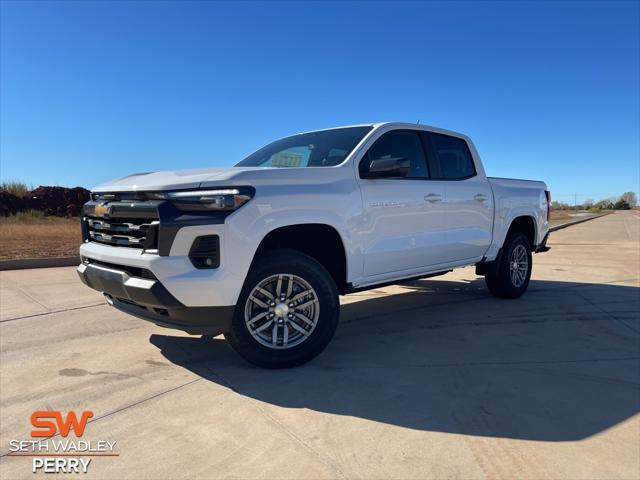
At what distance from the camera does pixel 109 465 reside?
237 centimetres

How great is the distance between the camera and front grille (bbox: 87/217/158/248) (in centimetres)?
343

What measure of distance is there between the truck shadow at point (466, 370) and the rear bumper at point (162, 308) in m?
0.45

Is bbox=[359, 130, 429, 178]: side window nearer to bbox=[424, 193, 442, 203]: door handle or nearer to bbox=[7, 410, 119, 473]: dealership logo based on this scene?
bbox=[424, 193, 442, 203]: door handle

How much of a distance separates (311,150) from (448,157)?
5.76 ft

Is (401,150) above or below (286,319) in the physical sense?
above

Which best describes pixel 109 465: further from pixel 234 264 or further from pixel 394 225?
pixel 394 225

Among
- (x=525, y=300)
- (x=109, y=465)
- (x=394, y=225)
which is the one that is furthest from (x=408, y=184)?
(x=109, y=465)

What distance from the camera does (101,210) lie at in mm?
3855

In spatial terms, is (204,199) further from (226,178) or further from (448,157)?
(448,157)

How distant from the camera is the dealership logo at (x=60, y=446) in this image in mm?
2402

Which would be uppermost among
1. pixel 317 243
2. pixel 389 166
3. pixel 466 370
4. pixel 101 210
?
pixel 389 166

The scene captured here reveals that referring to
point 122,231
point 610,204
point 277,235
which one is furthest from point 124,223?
point 610,204

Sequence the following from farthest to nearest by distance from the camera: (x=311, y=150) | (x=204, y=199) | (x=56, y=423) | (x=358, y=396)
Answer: (x=311, y=150) → (x=204, y=199) → (x=358, y=396) → (x=56, y=423)

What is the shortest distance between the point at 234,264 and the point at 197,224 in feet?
1.24
